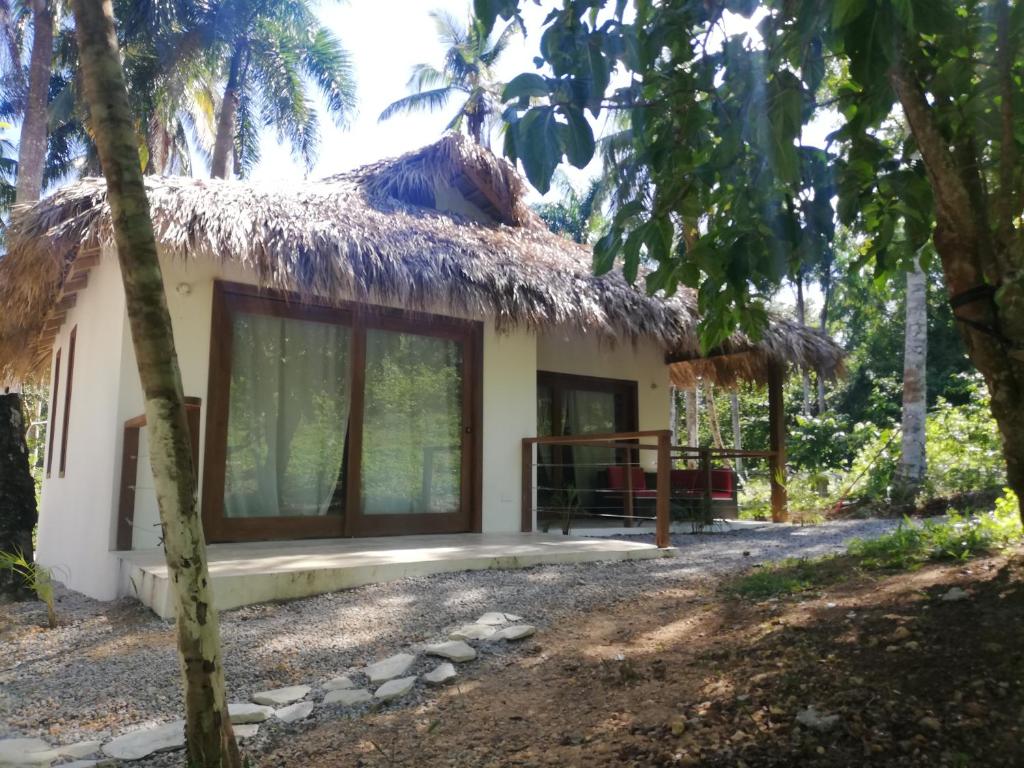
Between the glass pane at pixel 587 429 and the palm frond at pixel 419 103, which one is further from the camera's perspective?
the palm frond at pixel 419 103

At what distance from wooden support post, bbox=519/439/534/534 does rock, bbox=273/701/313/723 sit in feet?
13.0

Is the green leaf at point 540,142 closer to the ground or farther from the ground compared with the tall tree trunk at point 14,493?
farther from the ground

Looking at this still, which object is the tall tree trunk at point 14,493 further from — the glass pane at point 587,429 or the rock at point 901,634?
the glass pane at point 587,429

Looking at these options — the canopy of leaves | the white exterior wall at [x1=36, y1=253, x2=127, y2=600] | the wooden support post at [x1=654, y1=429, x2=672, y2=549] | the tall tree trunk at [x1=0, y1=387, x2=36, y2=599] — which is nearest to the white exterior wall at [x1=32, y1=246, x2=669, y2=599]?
the white exterior wall at [x1=36, y1=253, x2=127, y2=600]

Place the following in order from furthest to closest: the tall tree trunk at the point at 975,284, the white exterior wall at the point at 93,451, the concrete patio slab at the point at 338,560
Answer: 1. the white exterior wall at the point at 93,451
2. the concrete patio slab at the point at 338,560
3. the tall tree trunk at the point at 975,284

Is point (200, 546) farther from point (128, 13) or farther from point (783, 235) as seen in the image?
point (128, 13)

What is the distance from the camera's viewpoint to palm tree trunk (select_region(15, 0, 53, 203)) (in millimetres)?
11633

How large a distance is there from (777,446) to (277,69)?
Result: 1194 cm

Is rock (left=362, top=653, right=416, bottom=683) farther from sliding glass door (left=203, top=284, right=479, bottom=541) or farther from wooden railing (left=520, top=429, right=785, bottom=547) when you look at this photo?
sliding glass door (left=203, top=284, right=479, bottom=541)

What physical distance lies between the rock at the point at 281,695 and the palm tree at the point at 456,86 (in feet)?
62.8

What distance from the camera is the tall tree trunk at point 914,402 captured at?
8617 mm

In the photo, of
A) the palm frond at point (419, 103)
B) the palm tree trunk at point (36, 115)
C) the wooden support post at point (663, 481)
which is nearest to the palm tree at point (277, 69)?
the palm tree trunk at point (36, 115)

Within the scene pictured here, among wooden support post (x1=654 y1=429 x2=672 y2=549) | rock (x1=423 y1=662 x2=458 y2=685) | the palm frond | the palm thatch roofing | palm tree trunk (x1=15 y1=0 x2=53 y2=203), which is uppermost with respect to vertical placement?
the palm frond

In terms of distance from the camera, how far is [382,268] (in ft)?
17.5
